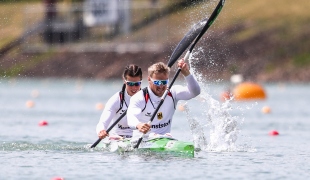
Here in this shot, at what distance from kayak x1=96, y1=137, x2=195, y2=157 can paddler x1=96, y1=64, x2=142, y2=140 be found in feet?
1.57

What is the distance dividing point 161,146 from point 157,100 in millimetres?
1013

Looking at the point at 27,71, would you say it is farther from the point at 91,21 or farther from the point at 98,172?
the point at 98,172

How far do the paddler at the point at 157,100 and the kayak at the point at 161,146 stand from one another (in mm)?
247

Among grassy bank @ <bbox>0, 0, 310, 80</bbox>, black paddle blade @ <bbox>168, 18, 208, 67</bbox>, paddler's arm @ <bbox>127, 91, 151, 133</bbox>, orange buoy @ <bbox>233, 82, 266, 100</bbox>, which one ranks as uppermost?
grassy bank @ <bbox>0, 0, 310, 80</bbox>

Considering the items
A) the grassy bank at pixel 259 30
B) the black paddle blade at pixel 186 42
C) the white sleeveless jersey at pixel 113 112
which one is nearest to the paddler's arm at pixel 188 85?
the white sleeveless jersey at pixel 113 112

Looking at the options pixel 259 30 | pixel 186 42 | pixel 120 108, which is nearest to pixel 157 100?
pixel 120 108

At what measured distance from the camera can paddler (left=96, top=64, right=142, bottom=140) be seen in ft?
58.4

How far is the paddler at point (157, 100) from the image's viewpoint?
16781 mm

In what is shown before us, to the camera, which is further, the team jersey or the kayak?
the team jersey

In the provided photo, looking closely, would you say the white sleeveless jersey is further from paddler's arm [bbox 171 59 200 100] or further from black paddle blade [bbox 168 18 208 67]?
black paddle blade [bbox 168 18 208 67]

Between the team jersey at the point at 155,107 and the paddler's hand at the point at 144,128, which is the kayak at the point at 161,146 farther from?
the paddler's hand at the point at 144,128

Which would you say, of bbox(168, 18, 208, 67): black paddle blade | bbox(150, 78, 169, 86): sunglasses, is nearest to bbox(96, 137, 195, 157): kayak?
bbox(150, 78, 169, 86): sunglasses

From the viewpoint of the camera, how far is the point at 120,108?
1839 centimetres

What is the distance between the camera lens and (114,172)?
599 inches
